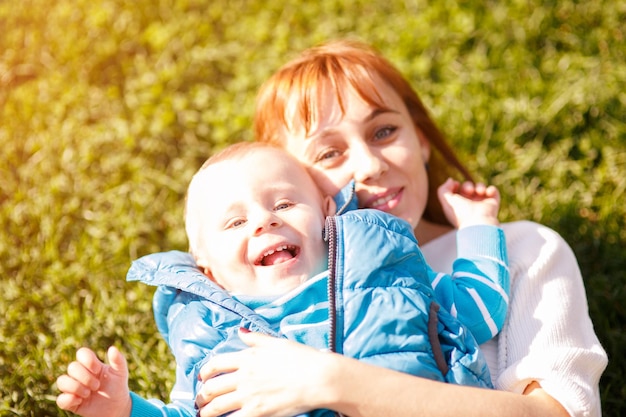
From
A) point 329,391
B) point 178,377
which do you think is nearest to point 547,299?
point 329,391

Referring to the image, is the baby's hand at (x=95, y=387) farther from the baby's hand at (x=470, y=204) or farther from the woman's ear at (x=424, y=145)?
the woman's ear at (x=424, y=145)

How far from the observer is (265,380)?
6.69 feet

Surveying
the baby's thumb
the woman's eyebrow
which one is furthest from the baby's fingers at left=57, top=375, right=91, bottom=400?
the woman's eyebrow

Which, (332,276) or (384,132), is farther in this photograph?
(384,132)

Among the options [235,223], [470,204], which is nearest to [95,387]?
[235,223]

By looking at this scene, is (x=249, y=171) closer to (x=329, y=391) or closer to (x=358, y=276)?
(x=358, y=276)

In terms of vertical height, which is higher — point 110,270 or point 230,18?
point 230,18

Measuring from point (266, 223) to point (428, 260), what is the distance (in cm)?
95

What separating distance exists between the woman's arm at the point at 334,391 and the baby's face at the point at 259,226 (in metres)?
0.26

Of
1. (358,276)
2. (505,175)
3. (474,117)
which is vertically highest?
(358,276)

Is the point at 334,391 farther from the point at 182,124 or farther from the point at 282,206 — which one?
the point at 182,124

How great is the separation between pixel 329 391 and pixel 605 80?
287 cm

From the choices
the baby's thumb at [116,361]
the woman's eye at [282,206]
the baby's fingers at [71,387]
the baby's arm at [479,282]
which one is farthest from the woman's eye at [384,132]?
the baby's fingers at [71,387]

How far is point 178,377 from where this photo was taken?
2.45 meters
